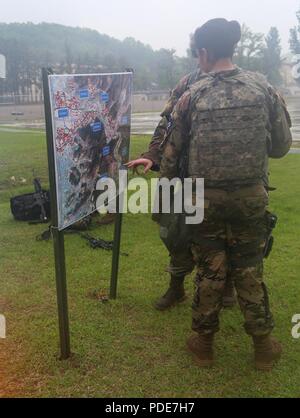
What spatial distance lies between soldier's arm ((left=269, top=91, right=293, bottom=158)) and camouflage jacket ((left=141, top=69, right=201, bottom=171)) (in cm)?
73

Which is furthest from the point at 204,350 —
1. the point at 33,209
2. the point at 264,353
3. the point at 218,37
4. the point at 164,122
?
the point at 33,209

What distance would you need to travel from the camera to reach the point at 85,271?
4.76 m

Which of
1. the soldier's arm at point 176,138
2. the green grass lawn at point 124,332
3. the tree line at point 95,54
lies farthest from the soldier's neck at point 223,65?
the tree line at point 95,54

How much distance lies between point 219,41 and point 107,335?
2161 mm

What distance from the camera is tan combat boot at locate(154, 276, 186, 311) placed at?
392cm

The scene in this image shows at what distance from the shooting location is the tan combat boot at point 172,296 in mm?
3918

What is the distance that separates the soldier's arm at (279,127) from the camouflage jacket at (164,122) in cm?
73

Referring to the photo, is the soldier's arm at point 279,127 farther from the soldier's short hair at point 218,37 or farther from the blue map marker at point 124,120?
the blue map marker at point 124,120

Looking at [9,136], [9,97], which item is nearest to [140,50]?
[9,97]

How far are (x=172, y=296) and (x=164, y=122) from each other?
1427 mm

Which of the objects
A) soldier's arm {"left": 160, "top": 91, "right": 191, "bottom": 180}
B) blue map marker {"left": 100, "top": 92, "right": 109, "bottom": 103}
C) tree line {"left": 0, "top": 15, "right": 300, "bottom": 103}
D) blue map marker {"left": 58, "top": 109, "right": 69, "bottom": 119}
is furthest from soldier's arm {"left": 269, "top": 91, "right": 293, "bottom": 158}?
tree line {"left": 0, "top": 15, "right": 300, "bottom": 103}

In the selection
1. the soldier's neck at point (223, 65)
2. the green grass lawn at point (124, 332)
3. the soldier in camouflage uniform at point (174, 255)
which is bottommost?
the green grass lawn at point (124, 332)

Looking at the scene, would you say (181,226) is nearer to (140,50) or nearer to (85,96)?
(85,96)

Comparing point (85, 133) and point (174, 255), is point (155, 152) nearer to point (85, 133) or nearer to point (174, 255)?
point (85, 133)
